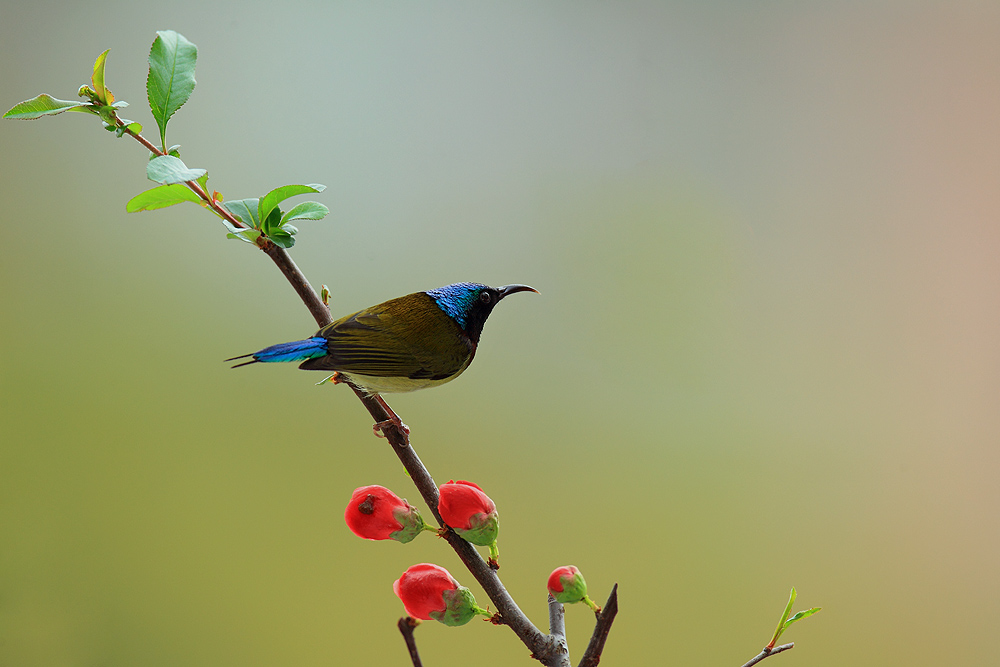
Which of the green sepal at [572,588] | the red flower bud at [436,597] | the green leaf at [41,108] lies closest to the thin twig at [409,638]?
the red flower bud at [436,597]

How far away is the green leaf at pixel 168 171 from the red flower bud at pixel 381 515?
253mm

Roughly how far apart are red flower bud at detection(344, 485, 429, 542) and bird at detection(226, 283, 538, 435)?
0.05m

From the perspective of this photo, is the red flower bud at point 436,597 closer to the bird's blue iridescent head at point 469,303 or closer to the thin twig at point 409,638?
the thin twig at point 409,638

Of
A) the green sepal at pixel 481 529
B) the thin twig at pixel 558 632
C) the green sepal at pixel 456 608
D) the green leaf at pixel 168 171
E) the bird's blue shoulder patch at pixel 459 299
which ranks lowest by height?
the thin twig at pixel 558 632

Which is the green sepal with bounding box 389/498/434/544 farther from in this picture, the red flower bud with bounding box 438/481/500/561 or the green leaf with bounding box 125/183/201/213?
the green leaf with bounding box 125/183/201/213

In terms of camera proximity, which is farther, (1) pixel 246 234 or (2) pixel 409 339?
(2) pixel 409 339

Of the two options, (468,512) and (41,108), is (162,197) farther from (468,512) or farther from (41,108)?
(468,512)

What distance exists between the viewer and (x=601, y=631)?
43 cm

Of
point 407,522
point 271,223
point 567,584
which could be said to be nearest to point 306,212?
point 271,223

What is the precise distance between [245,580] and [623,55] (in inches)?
59.6

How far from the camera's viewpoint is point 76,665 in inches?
56.4

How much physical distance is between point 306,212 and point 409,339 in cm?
14

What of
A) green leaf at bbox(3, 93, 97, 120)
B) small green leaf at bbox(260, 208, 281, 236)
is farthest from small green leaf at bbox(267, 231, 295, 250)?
green leaf at bbox(3, 93, 97, 120)

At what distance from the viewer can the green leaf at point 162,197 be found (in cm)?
42
